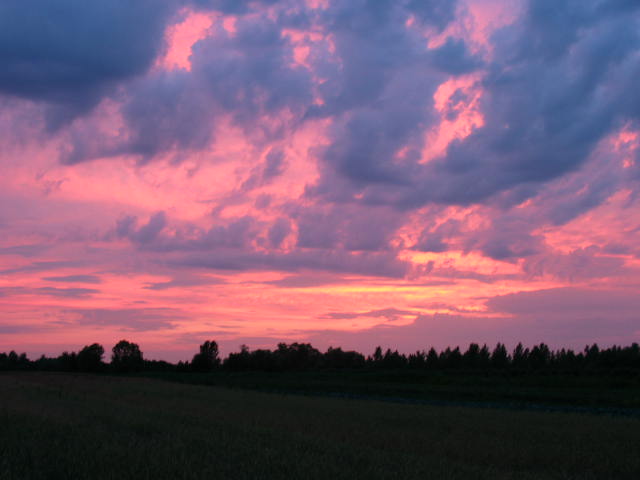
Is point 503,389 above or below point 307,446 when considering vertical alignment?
above

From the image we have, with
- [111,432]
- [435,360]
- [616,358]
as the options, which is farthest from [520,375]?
[111,432]

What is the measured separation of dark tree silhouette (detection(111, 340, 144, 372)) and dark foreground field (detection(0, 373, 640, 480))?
100961mm

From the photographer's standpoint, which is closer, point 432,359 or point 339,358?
point 432,359

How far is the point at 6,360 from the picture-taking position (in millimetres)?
136250

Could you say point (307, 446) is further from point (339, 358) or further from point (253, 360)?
point (339, 358)

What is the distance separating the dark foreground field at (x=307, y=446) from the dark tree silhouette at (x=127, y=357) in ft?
331

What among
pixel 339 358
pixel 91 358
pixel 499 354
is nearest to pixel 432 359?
pixel 499 354

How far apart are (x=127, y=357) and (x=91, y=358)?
8269mm

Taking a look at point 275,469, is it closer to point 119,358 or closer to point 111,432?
point 111,432

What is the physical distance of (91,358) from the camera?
11550 centimetres

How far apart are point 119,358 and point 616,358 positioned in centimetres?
8395

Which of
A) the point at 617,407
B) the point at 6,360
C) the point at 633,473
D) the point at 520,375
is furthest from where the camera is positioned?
the point at 6,360

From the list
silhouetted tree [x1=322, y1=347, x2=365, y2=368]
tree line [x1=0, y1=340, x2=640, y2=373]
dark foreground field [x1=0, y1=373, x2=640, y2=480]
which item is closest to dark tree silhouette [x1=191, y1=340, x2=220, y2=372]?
tree line [x1=0, y1=340, x2=640, y2=373]

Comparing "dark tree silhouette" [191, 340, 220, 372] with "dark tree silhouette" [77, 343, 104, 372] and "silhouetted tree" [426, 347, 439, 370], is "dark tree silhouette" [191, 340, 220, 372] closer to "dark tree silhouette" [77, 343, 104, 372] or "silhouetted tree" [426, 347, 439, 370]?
"dark tree silhouette" [77, 343, 104, 372]
